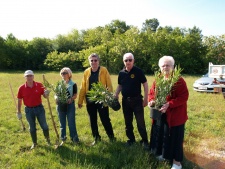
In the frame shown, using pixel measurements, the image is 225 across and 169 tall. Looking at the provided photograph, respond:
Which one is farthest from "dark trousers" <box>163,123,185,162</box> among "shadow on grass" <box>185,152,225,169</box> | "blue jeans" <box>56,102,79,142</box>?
"blue jeans" <box>56,102,79,142</box>

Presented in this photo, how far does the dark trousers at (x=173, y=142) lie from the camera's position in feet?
12.7

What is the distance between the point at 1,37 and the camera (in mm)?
46219

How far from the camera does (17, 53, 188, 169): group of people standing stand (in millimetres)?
3814

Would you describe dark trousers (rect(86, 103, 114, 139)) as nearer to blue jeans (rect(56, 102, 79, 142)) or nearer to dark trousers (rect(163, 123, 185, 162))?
blue jeans (rect(56, 102, 79, 142))

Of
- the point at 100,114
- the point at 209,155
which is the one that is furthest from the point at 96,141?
the point at 209,155

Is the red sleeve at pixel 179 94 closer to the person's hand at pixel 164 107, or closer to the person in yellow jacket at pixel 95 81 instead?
the person's hand at pixel 164 107

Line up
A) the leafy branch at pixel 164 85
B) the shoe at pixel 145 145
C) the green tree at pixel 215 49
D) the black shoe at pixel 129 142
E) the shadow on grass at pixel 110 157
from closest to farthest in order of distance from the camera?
the leafy branch at pixel 164 85 < the shadow on grass at pixel 110 157 < the shoe at pixel 145 145 < the black shoe at pixel 129 142 < the green tree at pixel 215 49

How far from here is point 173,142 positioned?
3932 mm

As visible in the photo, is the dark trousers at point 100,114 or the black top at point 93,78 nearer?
the black top at point 93,78

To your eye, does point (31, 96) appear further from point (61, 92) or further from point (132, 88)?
point (132, 88)

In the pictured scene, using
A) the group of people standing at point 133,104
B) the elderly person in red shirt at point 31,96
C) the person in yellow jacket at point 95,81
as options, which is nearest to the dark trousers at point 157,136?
the group of people standing at point 133,104

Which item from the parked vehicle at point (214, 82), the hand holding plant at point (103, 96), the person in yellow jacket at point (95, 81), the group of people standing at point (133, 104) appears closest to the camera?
the group of people standing at point (133, 104)

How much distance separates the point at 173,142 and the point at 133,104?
1.15 m

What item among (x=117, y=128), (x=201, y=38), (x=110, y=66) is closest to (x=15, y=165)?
(x=117, y=128)
